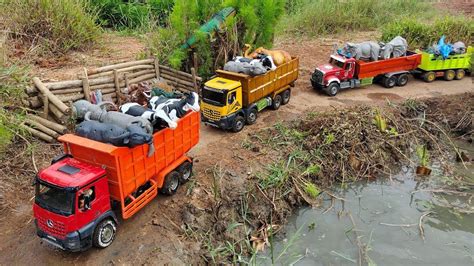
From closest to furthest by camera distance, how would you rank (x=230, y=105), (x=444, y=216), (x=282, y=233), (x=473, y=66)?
(x=282, y=233) < (x=444, y=216) < (x=230, y=105) < (x=473, y=66)

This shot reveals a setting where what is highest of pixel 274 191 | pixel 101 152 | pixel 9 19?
pixel 9 19

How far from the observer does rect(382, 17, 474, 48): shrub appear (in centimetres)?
1680

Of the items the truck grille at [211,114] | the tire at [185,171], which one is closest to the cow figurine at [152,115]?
the tire at [185,171]

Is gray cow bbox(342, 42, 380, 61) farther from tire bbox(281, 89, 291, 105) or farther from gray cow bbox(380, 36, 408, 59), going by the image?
tire bbox(281, 89, 291, 105)

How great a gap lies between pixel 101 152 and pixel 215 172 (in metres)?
3.24

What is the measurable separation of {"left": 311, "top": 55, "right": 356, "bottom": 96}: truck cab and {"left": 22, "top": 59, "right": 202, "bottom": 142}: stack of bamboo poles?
12.8ft

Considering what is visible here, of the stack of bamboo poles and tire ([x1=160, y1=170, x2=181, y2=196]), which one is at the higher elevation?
the stack of bamboo poles

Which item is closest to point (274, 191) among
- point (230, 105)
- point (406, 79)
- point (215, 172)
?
point (215, 172)

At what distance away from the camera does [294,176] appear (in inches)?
399

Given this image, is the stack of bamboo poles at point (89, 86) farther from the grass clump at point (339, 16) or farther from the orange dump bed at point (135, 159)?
the grass clump at point (339, 16)

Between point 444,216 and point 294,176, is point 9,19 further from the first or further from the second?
point 444,216

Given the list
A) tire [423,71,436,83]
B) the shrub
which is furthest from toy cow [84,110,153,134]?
the shrub

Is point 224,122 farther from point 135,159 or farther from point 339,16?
point 339,16

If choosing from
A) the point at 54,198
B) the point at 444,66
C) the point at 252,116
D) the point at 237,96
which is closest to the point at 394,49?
the point at 444,66
